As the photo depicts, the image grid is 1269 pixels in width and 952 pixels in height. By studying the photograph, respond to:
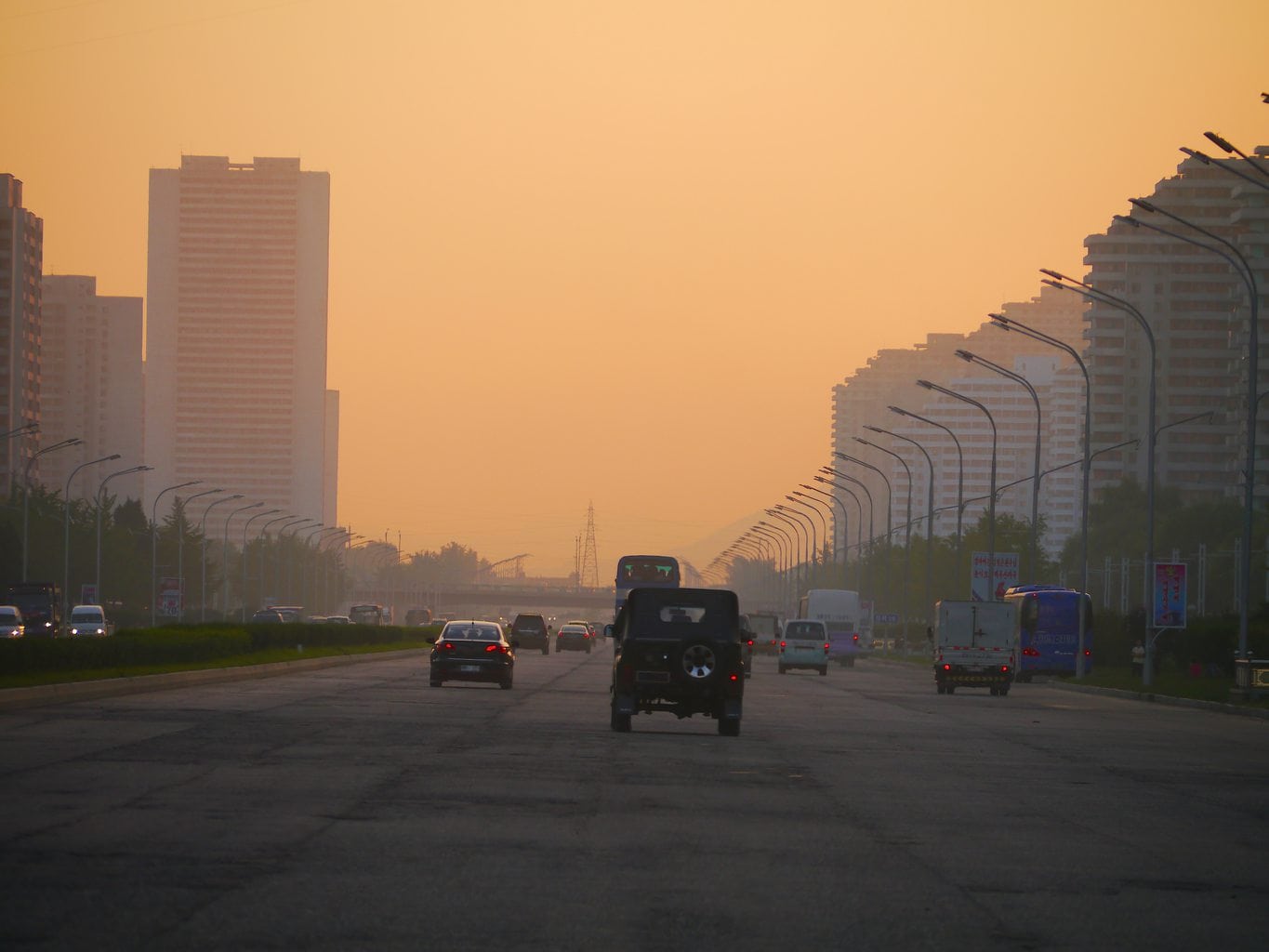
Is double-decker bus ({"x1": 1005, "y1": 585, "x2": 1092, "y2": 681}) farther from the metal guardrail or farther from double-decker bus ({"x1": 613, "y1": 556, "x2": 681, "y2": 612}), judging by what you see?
the metal guardrail

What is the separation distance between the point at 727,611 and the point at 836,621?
211 feet

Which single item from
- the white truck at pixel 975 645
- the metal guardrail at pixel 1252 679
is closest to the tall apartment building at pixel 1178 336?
the white truck at pixel 975 645

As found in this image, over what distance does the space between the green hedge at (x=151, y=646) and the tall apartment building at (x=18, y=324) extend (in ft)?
411

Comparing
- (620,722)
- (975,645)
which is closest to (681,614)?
(620,722)

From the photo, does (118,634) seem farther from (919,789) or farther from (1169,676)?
(1169,676)

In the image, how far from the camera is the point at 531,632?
286ft

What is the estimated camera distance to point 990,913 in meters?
10.3

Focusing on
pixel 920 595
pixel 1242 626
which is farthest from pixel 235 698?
pixel 920 595

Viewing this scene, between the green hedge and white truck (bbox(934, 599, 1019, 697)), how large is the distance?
60.9 ft

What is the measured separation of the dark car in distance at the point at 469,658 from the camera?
40.5 meters

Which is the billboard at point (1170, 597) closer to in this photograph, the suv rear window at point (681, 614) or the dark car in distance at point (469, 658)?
the dark car in distance at point (469, 658)

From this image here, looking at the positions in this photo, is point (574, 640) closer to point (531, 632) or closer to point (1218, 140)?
point (531, 632)

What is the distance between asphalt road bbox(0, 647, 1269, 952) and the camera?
9523mm

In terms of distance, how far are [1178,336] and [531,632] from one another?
11822 cm
